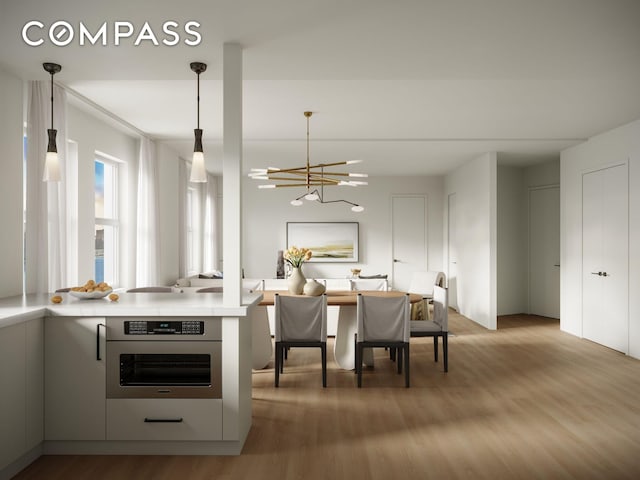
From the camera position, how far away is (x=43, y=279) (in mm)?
3918

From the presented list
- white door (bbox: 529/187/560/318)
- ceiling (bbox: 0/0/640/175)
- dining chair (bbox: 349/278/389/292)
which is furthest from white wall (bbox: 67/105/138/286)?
white door (bbox: 529/187/560/318)

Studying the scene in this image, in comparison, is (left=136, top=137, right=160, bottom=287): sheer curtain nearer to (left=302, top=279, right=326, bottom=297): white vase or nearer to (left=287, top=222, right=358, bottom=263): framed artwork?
(left=302, top=279, right=326, bottom=297): white vase

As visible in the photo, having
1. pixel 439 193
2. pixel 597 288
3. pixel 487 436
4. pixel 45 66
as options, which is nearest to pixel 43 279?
pixel 45 66

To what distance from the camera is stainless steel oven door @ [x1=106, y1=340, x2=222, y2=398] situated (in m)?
2.98

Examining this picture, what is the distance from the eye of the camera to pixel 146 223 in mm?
6332

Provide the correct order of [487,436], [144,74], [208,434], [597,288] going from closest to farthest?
[208,434] → [487,436] → [144,74] → [597,288]

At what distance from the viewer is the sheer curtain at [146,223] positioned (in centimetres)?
627

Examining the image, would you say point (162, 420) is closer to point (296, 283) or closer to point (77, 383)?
point (77, 383)

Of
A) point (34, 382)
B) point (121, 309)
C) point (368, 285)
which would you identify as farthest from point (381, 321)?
point (34, 382)

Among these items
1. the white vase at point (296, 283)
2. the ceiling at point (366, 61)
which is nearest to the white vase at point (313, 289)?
the white vase at point (296, 283)

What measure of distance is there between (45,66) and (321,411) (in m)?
3.14

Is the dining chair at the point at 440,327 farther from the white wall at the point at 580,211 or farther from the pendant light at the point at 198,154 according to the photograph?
the pendant light at the point at 198,154

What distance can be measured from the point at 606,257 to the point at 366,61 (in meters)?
4.46

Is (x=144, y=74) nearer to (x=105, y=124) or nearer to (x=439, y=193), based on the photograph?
(x=105, y=124)
